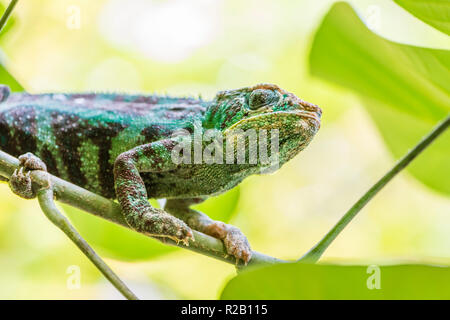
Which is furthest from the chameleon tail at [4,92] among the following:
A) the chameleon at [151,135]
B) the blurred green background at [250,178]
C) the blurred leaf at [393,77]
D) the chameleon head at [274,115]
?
the blurred leaf at [393,77]

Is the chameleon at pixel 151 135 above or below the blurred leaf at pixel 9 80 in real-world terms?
below

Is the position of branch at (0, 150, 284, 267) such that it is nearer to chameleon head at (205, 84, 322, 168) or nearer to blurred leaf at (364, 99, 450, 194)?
chameleon head at (205, 84, 322, 168)

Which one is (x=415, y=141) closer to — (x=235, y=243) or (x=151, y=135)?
(x=235, y=243)

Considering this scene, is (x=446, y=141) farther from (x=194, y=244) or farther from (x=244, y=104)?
(x=194, y=244)

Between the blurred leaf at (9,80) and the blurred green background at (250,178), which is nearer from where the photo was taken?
the blurred leaf at (9,80)

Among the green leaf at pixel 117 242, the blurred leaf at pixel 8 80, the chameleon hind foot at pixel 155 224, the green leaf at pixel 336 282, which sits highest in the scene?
the blurred leaf at pixel 8 80

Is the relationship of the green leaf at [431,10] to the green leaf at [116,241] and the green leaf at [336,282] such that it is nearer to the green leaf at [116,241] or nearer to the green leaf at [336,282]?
the green leaf at [336,282]

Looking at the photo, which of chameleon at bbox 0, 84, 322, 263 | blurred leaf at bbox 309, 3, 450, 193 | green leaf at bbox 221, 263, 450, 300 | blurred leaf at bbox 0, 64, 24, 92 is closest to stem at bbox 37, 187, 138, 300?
green leaf at bbox 221, 263, 450, 300
